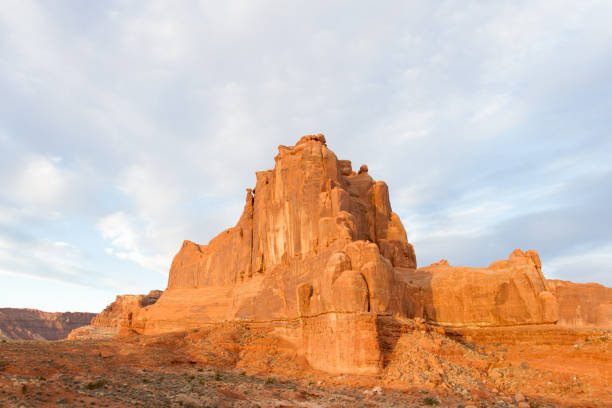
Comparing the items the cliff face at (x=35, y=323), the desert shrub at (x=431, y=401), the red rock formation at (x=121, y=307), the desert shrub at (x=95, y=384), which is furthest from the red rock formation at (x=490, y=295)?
the cliff face at (x=35, y=323)

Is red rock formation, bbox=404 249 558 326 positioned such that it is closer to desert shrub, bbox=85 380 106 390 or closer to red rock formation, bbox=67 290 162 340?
desert shrub, bbox=85 380 106 390

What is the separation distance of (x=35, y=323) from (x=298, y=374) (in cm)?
12825

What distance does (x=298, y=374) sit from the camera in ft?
113

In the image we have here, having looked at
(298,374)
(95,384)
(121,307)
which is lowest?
(298,374)

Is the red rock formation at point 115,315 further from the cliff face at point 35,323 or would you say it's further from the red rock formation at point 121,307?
the cliff face at point 35,323

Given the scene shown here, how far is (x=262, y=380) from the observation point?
3259 centimetres

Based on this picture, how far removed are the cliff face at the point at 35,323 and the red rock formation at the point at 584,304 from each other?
135 metres

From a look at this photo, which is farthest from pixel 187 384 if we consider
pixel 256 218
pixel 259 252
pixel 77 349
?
pixel 256 218

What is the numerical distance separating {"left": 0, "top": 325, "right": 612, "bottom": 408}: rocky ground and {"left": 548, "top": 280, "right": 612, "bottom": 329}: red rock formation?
10.8 feet

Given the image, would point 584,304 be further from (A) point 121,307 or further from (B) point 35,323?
(B) point 35,323

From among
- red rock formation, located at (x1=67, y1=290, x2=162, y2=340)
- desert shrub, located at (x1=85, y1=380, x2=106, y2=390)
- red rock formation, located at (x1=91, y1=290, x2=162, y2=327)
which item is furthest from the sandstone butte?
red rock formation, located at (x1=91, y1=290, x2=162, y2=327)

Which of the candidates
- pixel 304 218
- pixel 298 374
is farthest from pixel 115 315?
pixel 298 374

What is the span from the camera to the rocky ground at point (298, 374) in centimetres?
2444

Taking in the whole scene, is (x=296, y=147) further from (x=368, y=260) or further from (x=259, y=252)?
(x=368, y=260)
